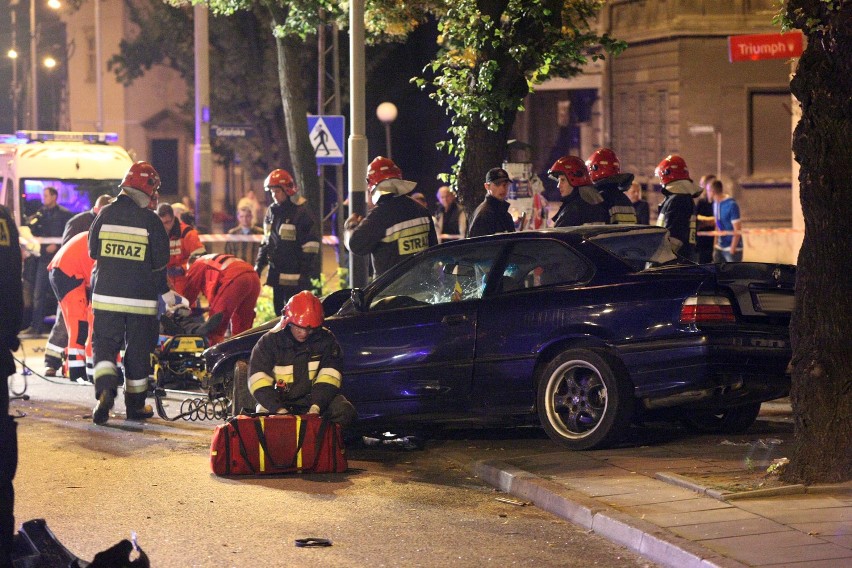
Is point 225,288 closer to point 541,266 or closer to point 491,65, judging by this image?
point 491,65

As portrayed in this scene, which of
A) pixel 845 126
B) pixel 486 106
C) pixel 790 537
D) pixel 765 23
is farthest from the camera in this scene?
pixel 765 23

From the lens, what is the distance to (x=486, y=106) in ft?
44.0

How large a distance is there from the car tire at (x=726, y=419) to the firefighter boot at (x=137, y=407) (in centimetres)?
434

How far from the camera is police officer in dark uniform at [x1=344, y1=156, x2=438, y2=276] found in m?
11.4

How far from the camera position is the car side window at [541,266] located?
9.51m

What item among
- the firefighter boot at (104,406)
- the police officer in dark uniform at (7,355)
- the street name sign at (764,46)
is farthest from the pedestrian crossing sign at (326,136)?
the police officer in dark uniform at (7,355)

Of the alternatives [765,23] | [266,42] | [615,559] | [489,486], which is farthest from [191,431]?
[266,42]

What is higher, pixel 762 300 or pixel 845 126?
pixel 845 126

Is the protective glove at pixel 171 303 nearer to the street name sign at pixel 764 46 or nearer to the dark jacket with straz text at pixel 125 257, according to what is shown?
the dark jacket with straz text at pixel 125 257

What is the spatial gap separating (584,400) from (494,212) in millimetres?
3039

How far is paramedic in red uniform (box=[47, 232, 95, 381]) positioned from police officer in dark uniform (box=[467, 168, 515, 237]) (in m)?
3.73

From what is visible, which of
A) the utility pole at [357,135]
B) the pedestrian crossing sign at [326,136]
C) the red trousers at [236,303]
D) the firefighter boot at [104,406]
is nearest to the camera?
the firefighter boot at [104,406]

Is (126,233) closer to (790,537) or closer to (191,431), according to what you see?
(191,431)

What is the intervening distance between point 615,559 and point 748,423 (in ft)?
11.8
